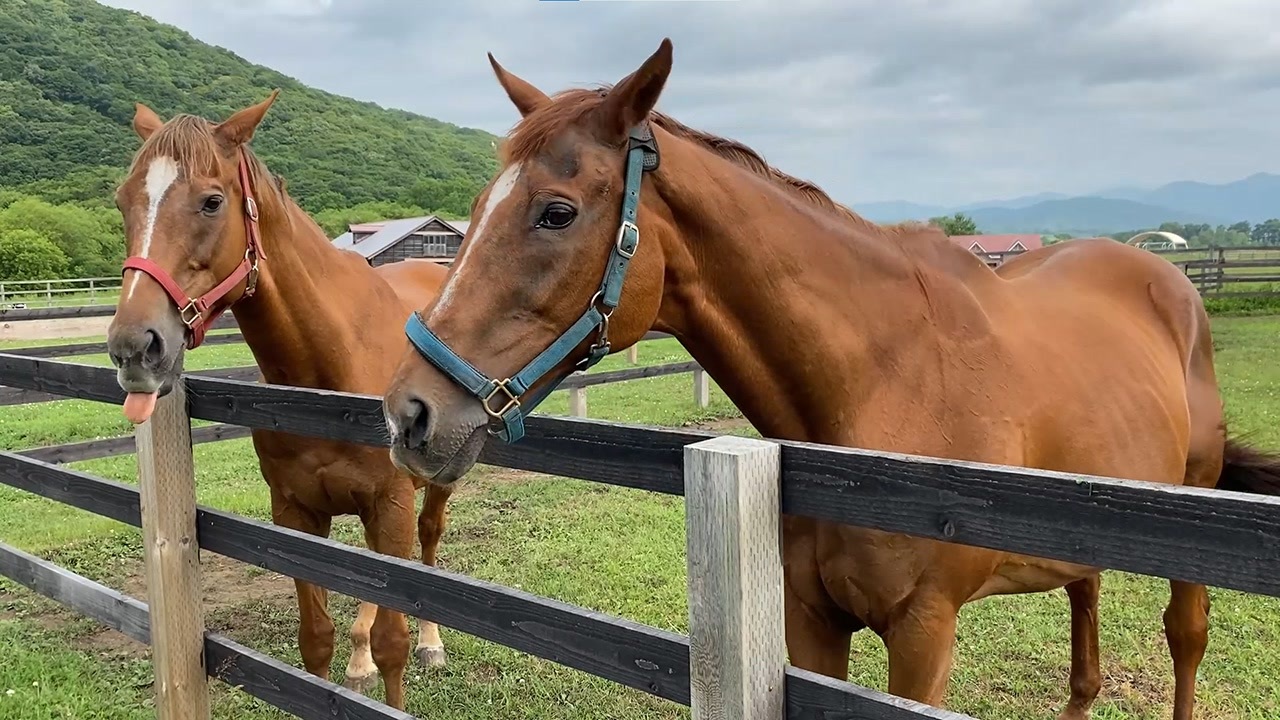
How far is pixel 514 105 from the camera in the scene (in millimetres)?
2166

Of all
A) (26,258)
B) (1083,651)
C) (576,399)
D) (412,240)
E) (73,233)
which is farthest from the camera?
(73,233)

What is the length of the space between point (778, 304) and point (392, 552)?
233 cm

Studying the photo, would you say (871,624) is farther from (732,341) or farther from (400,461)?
(400,461)

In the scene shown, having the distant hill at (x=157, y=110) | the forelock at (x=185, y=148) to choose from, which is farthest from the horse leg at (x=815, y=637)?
the distant hill at (x=157, y=110)

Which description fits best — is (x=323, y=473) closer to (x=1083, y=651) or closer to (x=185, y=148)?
(x=185, y=148)

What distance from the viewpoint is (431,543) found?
4.86m

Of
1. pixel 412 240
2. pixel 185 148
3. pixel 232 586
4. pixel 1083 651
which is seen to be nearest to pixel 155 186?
pixel 185 148

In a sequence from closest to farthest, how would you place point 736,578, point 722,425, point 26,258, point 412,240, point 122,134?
1. point 736,578
2. point 722,425
3. point 26,258
4. point 412,240
5. point 122,134

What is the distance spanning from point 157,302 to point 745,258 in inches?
88.3

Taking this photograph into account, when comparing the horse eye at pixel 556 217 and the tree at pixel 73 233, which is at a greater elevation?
the tree at pixel 73 233

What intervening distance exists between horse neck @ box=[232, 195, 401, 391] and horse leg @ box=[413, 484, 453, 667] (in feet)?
3.11

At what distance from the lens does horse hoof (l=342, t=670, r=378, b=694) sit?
4.09 m

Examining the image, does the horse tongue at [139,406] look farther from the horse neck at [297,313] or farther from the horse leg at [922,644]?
the horse leg at [922,644]

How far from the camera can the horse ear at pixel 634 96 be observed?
176 centimetres
